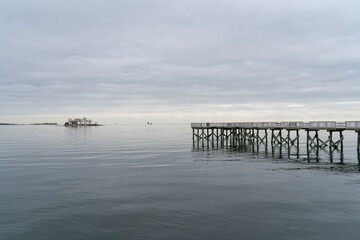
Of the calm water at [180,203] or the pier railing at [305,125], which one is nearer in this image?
the calm water at [180,203]

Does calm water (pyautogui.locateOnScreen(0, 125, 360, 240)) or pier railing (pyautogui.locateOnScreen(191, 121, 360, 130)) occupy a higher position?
pier railing (pyautogui.locateOnScreen(191, 121, 360, 130))

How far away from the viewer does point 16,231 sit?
531 inches

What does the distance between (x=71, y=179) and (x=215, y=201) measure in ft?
44.7

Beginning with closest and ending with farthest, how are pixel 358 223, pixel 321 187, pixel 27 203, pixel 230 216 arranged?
pixel 358 223 < pixel 230 216 < pixel 27 203 < pixel 321 187

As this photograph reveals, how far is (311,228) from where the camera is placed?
534 inches

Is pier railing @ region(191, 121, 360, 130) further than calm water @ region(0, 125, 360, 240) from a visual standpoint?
Yes

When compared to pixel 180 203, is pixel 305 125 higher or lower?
higher

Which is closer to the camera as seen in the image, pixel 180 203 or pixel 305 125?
pixel 180 203

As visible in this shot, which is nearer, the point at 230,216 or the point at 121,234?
the point at 121,234

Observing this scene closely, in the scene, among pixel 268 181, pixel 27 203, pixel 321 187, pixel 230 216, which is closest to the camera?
pixel 230 216

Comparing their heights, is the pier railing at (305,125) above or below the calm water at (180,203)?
above

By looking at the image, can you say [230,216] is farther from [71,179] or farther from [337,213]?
[71,179]

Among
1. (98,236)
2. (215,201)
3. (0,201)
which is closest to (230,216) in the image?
(215,201)

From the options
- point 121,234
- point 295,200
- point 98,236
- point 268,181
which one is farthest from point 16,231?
point 268,181
